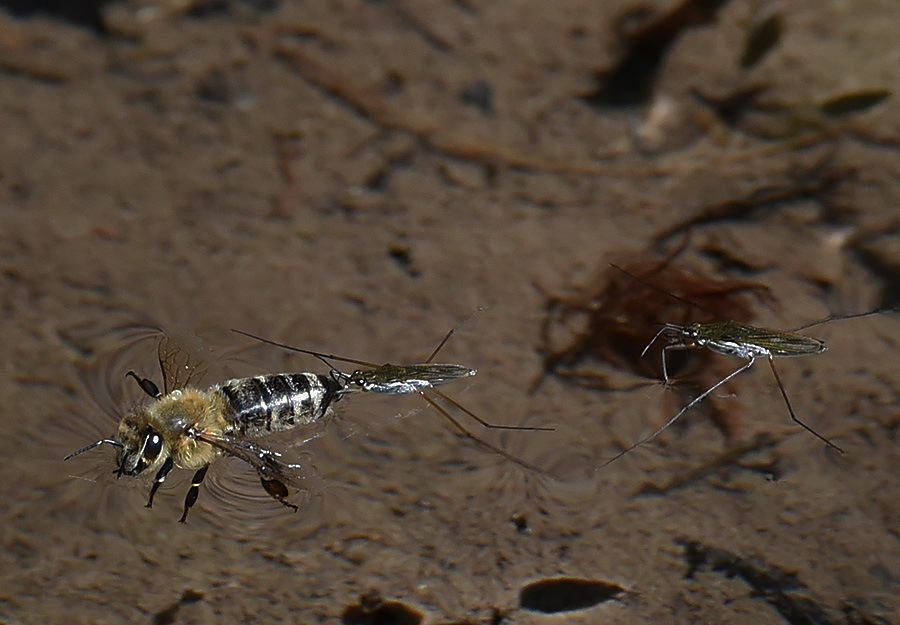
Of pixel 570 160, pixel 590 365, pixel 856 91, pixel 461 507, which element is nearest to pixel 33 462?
pixel 461 507

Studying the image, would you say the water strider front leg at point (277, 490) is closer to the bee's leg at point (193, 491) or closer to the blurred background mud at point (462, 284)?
the blurred background mud at point (462, 284)

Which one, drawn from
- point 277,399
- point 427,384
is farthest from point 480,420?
point 277,399

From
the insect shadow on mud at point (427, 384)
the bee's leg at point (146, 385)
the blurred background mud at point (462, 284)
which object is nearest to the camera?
the blurred background mud at point (462, 284)

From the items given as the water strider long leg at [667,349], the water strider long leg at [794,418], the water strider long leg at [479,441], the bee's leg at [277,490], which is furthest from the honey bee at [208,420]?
the water strider long leg at [794,418]

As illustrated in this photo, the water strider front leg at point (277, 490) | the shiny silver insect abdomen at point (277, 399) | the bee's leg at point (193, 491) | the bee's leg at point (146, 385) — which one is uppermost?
the shiny silver insect abdomen at point (277, 399)

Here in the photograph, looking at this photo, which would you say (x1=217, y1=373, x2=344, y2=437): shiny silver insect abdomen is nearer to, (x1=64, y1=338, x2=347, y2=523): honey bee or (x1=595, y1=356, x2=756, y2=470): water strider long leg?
(x1=64, y1=338, x2=347, y2=523): honey bee

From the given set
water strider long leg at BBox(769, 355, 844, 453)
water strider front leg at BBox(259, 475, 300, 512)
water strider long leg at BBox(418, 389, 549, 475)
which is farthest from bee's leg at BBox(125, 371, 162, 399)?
water strider long leg at BBox(769, 355, 844, 453)

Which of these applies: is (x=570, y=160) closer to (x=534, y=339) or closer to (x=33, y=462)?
(x=534, y=339)
